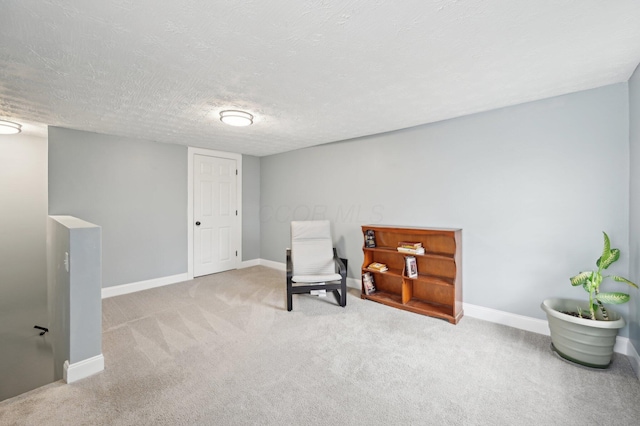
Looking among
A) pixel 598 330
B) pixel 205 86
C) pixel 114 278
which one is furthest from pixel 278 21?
pixel 114 278

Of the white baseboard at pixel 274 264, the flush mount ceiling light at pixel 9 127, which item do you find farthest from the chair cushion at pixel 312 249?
the flush mount ceiling light at pixel 9 127

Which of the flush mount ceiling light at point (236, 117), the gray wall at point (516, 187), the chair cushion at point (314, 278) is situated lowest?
the chair cushion at point (314, 278)

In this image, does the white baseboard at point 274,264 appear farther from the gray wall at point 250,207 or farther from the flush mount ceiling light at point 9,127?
the flush mount ceiling light at point 9,127

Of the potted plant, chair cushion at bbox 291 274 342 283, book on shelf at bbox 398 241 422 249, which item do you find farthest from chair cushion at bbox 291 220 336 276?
the potted plant

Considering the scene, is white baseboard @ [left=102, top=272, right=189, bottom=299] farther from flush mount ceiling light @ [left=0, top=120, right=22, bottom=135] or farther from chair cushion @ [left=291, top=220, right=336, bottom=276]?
flush mount ceiling light @ [left=0, top=120, right=22, bottom=135]

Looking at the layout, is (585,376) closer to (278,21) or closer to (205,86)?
(278,21)

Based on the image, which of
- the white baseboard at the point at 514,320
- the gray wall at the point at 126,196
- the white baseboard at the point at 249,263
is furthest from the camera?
the white baseboard at the point at 249,263

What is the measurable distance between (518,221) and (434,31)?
216 centimetres

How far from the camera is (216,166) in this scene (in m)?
4.96

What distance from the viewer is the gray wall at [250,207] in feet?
17.7

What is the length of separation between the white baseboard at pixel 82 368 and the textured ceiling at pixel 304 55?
7.10ft

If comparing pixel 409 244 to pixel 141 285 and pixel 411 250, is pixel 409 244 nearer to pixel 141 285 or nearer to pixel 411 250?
pixel 411 250

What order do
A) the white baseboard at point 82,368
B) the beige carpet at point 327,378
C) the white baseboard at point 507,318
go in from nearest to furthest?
the beige carpet at point 327,378, the white baseboard at point 82,368, the white baseboard at point 507,318

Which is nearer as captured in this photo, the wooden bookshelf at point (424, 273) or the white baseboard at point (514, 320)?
the white baseboard at point (514, 320)
